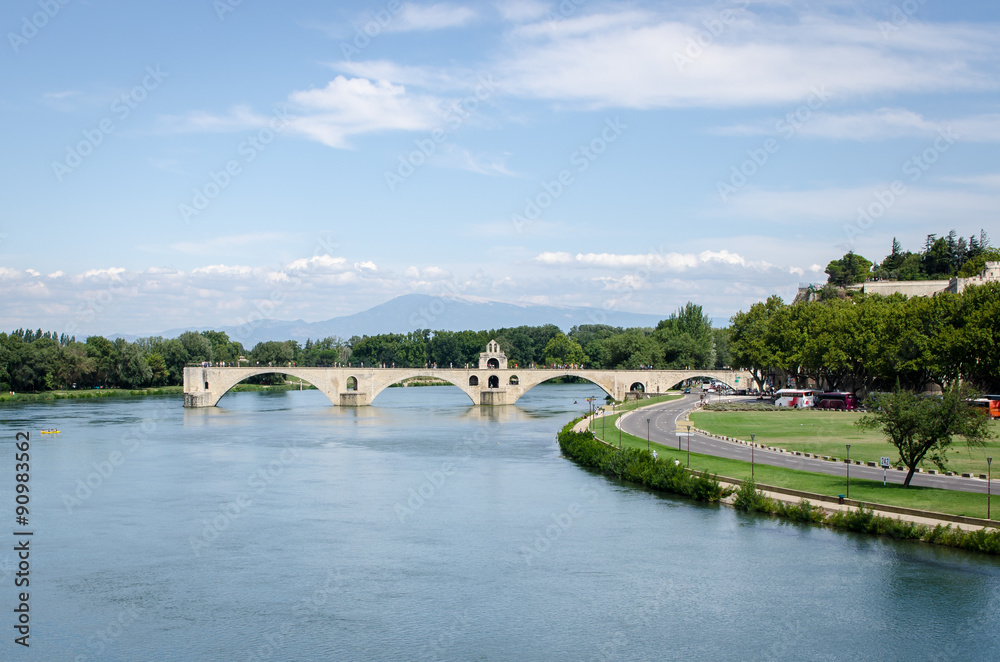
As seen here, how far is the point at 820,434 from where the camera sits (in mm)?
57562

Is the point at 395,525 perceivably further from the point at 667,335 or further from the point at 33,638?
the point at 667,335

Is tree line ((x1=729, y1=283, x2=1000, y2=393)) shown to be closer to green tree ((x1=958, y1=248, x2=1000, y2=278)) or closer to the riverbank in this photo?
green tree ((x1=958, y1=248, x2=1000, y2=278))

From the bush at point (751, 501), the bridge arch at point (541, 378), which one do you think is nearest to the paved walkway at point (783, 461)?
the bush at point (751, 501)

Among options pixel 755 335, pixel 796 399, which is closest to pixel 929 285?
pixel 755 335

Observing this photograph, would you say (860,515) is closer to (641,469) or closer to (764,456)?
(641,469)

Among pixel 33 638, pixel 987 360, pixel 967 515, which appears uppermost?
pixel 987 360

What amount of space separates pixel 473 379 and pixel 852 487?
276 feet

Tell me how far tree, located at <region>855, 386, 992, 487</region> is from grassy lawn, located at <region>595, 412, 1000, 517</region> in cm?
157

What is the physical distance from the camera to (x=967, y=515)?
3119 cm

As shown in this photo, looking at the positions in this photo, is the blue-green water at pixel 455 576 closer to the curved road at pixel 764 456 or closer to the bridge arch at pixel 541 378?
the curved road at pixel 764 456

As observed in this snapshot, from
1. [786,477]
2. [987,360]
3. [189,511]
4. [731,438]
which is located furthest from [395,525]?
[987,360]

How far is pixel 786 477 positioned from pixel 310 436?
45392mm

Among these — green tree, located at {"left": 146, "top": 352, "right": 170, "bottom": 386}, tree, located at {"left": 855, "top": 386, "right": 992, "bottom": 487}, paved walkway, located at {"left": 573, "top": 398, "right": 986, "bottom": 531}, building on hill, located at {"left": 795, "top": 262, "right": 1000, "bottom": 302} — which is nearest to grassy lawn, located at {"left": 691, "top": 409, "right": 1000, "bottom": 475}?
paved walkway, located at {"left": 573, "top": 398, "right": 986, "bottom": 531}

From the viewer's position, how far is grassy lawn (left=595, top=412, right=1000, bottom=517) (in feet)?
107
